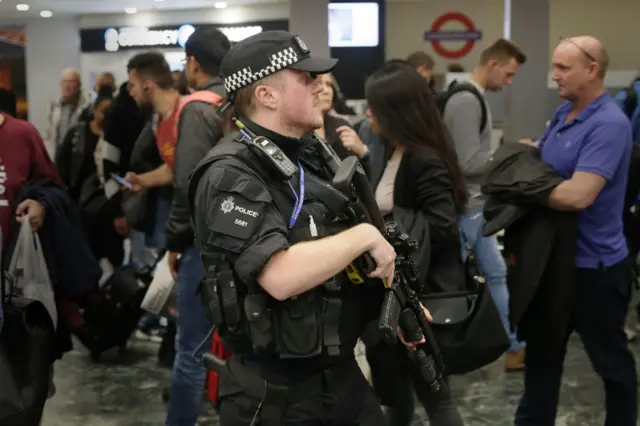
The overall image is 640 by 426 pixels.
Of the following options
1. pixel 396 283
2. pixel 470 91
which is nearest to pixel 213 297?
pixel 396 283

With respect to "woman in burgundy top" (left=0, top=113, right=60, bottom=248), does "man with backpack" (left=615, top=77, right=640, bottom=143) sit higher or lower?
higher

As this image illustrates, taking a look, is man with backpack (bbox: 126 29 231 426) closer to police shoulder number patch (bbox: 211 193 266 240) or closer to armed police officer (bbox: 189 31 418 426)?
armed police officer (bbox: 189 31 418 426)

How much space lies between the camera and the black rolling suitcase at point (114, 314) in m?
4.38

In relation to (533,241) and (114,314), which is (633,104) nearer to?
(533,241)

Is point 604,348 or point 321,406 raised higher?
point 321,406

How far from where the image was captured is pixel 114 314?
14.4 feet

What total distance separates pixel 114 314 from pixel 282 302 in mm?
2904

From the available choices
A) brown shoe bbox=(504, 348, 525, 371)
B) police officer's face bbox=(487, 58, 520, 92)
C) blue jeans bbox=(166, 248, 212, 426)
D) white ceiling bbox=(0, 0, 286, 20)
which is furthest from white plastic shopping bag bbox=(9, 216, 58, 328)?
white ceiling bbox=(0, 0, 286, 20)

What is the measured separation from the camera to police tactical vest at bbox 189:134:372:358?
5.59ft

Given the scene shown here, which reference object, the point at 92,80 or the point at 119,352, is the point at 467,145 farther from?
the point at 92,80

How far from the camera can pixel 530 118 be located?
635cm

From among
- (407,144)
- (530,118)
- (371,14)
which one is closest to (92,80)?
(371,14)

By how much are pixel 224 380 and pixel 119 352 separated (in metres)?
2.91

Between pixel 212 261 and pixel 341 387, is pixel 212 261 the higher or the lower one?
the higher one
